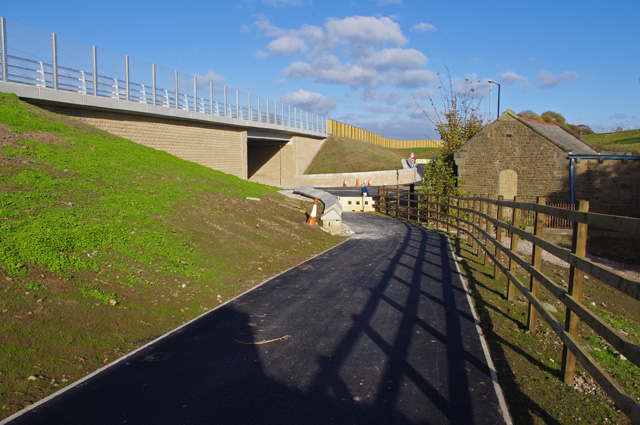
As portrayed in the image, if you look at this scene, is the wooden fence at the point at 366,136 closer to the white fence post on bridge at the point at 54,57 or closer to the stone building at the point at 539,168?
the stone building at the point at 539,168

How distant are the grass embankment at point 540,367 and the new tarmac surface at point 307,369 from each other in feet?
0.81

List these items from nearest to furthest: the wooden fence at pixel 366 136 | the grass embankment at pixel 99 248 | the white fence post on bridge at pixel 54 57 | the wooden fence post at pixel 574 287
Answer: the wooden fence post at pixel 574 287 < the grass embankment at pixel 99 248 < the white fence post on bridge at pixel 54 57 < the wooden fence at pixel 366 136

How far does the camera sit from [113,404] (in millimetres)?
4336

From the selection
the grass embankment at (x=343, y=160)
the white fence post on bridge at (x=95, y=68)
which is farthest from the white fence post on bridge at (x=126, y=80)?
the grass embankment at (x=343, y=160)

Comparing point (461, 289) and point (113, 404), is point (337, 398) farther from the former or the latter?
point (461, 289)

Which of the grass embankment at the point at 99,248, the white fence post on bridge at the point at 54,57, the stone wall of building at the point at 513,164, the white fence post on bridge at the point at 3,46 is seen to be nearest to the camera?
the grass embankment at the point at 99,248

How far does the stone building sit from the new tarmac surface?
55.3ft

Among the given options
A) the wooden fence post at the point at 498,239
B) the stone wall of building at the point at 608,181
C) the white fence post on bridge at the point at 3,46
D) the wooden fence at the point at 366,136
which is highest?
the wooden fence at the point at 366,136

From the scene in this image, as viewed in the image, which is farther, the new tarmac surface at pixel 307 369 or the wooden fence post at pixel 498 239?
the wooden fence post at pixel 498 239

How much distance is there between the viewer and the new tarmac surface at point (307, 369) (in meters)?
4.11

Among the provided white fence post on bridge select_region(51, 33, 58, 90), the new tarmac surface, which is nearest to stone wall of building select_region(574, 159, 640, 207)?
the new tarmac surface

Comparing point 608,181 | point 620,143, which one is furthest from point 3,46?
point 620,143

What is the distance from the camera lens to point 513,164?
2522cm

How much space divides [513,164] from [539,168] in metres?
1.33
